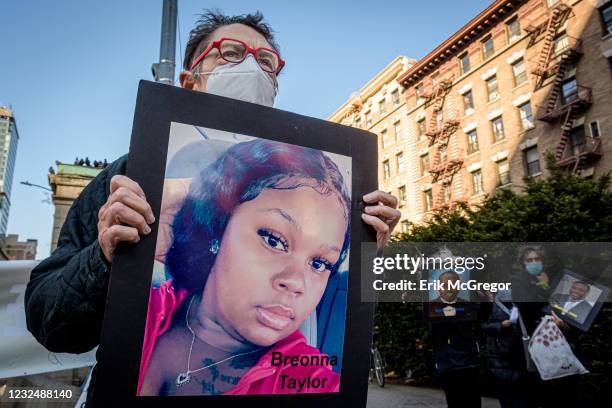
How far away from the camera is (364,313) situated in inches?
53.4

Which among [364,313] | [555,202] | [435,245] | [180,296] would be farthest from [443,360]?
[435,245]

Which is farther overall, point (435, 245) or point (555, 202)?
point (435, 245)

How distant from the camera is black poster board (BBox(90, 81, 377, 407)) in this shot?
1064 mm

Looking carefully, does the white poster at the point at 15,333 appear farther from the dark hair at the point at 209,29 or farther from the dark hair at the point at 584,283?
the dark hair at the point at 584,283

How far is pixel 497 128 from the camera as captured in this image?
87.0ft

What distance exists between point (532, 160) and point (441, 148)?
7294 mm

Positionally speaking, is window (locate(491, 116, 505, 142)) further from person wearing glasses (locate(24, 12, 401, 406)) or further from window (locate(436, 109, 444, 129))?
person wearing glasses (locate(24, 12, 401, 406))

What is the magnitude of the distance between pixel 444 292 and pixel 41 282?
5.32 m

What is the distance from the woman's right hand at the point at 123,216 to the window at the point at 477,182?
2860cm

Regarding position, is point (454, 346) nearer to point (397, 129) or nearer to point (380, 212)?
point (380, 212)

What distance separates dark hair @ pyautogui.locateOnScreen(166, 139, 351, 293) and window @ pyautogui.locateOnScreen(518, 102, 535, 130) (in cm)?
2633

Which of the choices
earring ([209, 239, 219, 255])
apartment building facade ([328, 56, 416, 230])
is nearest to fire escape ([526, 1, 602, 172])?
apartment building facade ([328, 56, 416, 230])

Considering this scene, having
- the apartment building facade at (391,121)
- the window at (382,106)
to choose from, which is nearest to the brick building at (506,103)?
the apartment building facade at (391,121)

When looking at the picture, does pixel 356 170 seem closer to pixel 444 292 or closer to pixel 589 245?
pixel 444 292
